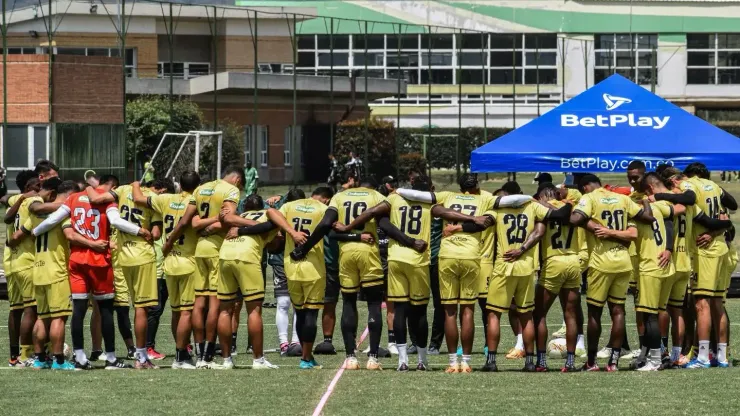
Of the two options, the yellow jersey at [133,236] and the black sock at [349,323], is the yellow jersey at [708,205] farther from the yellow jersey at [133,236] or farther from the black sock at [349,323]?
the yellow jersey at [133,236]

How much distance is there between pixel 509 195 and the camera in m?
14.3

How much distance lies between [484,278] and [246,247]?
2777mm

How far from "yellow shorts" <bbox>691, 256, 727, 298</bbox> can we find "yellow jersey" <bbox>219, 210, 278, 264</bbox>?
4.37 metres

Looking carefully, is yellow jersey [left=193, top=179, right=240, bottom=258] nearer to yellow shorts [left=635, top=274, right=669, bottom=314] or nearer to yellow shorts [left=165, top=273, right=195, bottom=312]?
yellow shorts [left=165, top=273, right=195, bottom=312]

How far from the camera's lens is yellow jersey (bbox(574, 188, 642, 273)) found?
14.1 m

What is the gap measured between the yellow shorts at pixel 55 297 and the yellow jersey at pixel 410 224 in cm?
324

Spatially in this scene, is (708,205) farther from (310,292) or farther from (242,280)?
(242,280)

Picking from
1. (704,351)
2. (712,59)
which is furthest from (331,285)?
(712,59)

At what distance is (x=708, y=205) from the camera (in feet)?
48.0

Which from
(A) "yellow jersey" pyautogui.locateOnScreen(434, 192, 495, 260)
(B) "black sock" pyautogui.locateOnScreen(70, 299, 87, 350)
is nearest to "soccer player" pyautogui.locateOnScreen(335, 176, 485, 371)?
(A) "yellow jersey" pyautogui.locateOnScreen(434, 192, 495, 260)

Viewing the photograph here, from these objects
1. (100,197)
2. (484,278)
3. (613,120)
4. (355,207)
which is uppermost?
(613,120)

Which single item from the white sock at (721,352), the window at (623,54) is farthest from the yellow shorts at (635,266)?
the window at (623,54)

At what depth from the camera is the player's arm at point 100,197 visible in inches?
557

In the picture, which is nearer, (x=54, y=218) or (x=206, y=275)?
(x=54, y=218)
